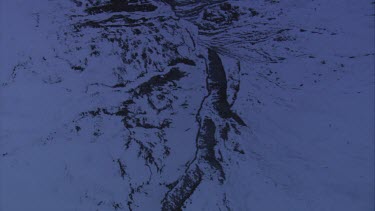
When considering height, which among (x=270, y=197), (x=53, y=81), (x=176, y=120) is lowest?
(x=270, y=197)

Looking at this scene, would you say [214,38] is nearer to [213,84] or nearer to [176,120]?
[213,84]

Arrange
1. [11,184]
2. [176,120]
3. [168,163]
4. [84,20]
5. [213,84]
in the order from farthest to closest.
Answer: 1. [84,20]
2. [213,84]
3. [176,120]
4. [168,163]
5. [11,184]

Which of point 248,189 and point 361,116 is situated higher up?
point 361,116

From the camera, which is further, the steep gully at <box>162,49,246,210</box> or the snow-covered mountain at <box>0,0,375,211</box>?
the steep gully at <box>162,49,246,210</box>

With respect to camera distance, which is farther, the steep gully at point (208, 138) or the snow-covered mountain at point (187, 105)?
the steep gully at point (208, 138)

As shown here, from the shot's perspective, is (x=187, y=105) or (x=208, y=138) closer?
(x=208, y=138)

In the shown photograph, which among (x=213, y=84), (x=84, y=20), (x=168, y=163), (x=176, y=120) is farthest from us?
(x=84, y=20)

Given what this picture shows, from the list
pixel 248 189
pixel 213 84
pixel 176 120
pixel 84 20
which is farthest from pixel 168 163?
pixel 84 20

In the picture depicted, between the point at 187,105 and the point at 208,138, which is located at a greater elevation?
the point at 187,105
